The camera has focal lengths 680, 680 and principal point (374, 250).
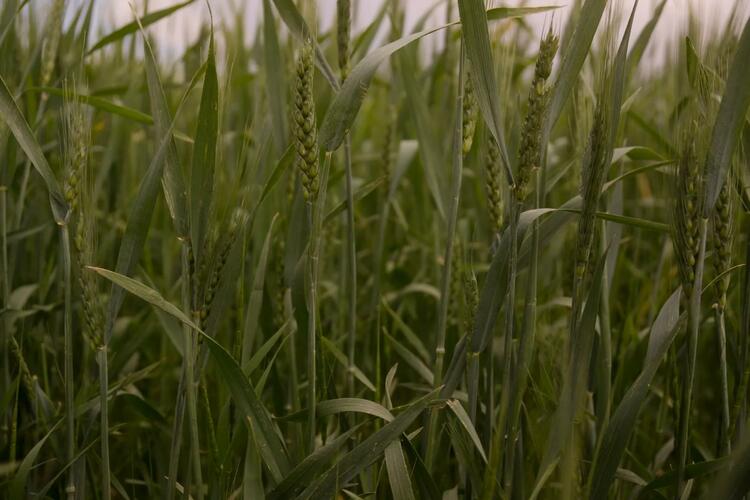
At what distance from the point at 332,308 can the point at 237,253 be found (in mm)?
890

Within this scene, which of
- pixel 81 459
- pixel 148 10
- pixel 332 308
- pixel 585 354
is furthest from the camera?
pixel 332 308

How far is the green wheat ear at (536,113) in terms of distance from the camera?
792mm

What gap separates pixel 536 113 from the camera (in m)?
0.80

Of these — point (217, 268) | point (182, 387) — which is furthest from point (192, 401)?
point (217, 268)

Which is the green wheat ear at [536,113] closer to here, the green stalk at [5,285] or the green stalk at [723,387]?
the green stalk at [723,387]

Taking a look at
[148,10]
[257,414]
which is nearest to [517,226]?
[257,414]

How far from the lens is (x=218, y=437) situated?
35.1 inches

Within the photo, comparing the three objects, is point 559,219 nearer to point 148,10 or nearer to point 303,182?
point 303,182

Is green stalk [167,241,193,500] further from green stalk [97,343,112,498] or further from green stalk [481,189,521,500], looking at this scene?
green stalk [481,189,521,500]

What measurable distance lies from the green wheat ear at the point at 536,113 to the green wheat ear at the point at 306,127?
24 cm

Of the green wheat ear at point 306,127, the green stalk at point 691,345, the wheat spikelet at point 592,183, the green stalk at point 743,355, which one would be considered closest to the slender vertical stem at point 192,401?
the green wheat ear at point 306,127

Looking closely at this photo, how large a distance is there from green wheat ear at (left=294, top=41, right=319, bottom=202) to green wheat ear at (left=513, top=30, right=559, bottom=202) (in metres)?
0.24

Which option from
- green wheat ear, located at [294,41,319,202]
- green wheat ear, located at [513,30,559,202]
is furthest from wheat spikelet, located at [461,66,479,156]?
green wheat ear, located at [294,41,319,202]

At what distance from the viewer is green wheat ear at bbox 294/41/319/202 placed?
31.6 inches
